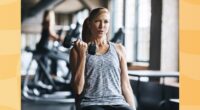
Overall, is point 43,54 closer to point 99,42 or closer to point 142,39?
point 142,39

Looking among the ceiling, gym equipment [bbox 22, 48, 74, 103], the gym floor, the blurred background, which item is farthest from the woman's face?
the ceiling

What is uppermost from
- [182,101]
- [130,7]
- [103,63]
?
[130,7]

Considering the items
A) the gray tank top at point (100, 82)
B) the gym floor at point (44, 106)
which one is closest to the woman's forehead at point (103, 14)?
the gray tank top at point (100, 82)

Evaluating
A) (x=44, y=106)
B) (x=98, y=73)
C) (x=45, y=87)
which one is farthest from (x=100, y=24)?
(x=45, y=87)

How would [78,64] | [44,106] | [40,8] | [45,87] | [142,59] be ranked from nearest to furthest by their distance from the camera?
1. [78,64]
2. [44,106]
3. [142,59]
4. [45,87]
5. [40,8]

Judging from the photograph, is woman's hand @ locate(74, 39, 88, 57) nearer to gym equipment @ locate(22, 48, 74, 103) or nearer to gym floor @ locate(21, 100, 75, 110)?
gym floor @ locate(21, 100, 75, 110)

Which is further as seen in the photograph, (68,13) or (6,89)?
(68,13)

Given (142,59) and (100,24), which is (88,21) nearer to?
(100,24)

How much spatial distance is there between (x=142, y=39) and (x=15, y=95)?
7.70 ft

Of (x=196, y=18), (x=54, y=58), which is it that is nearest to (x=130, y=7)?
(x=54, y=58)

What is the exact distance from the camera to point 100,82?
993mm

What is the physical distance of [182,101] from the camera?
3.60 ft

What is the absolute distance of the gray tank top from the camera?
995mm

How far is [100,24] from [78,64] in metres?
Result: 0.12
